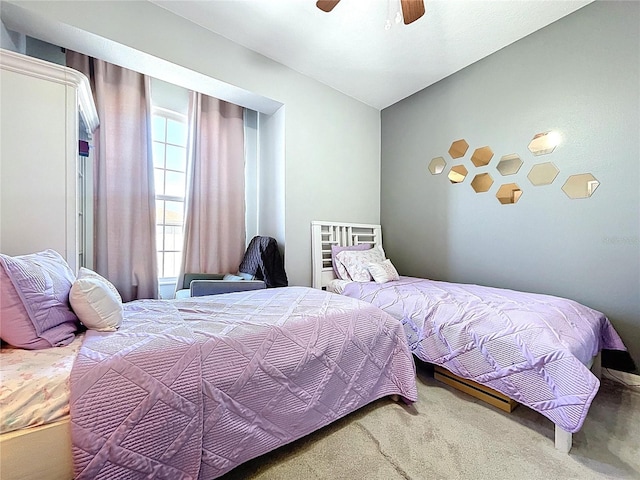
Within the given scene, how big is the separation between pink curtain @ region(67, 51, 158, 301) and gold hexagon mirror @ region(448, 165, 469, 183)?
3.06 m

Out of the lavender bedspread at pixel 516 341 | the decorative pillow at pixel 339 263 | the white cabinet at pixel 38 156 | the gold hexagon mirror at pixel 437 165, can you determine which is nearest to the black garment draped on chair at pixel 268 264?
the decorative pillow at pixel 339 263

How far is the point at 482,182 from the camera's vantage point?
8.65ft

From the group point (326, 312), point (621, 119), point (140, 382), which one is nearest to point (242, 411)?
point (140, 382)

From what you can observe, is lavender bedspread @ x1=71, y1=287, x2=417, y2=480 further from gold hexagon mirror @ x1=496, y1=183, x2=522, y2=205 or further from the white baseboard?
gold hexagon mirror @ x1=496, y1=183, x2=522, y2=205

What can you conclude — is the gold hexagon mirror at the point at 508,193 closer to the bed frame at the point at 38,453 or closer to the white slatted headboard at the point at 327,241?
the white slatted headboard at the point at 327,241

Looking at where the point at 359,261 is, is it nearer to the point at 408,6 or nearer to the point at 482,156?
the point at 482,156

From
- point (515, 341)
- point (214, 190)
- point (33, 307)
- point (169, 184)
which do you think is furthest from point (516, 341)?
point (169, 184)

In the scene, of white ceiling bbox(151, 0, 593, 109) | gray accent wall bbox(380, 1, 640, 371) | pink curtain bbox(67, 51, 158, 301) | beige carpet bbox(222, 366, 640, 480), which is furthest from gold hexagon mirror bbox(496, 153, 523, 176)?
pink curtain bbox(67, 51, 158, 301)

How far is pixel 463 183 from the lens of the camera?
2.78 metres

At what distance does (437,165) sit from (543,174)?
0.98m

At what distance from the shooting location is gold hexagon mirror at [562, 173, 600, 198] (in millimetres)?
2016

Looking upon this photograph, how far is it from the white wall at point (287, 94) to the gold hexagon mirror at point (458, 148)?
101 centimetres

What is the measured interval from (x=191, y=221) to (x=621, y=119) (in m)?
3.67

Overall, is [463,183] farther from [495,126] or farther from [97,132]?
[97,132]
